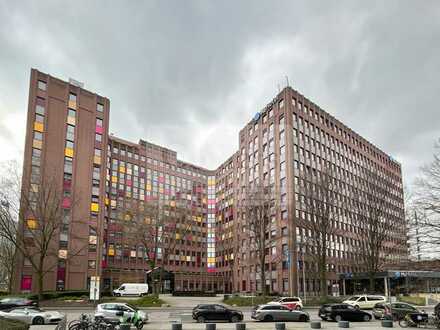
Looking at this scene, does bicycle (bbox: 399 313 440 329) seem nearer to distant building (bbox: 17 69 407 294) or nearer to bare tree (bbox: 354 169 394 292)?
distant building (bbox: 17 69 407 294)

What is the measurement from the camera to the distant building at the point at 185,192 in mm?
73812

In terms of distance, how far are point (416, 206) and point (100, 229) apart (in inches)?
2432

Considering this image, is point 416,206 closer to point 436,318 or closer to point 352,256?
point 436,318

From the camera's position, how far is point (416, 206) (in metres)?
32.0

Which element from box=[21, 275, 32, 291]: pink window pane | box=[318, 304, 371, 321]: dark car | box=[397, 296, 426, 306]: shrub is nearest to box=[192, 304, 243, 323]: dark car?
box=[318, 304, 371, 321]: dark car

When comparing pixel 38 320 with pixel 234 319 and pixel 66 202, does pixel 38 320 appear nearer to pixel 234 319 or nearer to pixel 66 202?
pixel 234 319

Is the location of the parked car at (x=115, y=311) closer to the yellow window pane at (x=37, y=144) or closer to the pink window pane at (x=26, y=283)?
the pink window pane at (x=26, y=283)

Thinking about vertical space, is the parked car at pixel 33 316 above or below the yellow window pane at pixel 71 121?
below

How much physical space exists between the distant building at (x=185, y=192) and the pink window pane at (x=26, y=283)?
16cm

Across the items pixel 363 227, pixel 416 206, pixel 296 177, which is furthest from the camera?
pixel 296 177

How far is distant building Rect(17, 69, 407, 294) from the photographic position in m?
73.8

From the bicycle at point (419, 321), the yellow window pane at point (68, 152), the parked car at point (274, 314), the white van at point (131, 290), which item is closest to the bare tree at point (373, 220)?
the parked car at point (274, 314)

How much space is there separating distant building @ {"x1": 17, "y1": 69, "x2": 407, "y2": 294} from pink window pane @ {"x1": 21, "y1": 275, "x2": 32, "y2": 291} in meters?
0.16

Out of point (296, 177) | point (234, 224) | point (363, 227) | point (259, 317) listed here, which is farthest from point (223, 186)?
point (259, 317)
